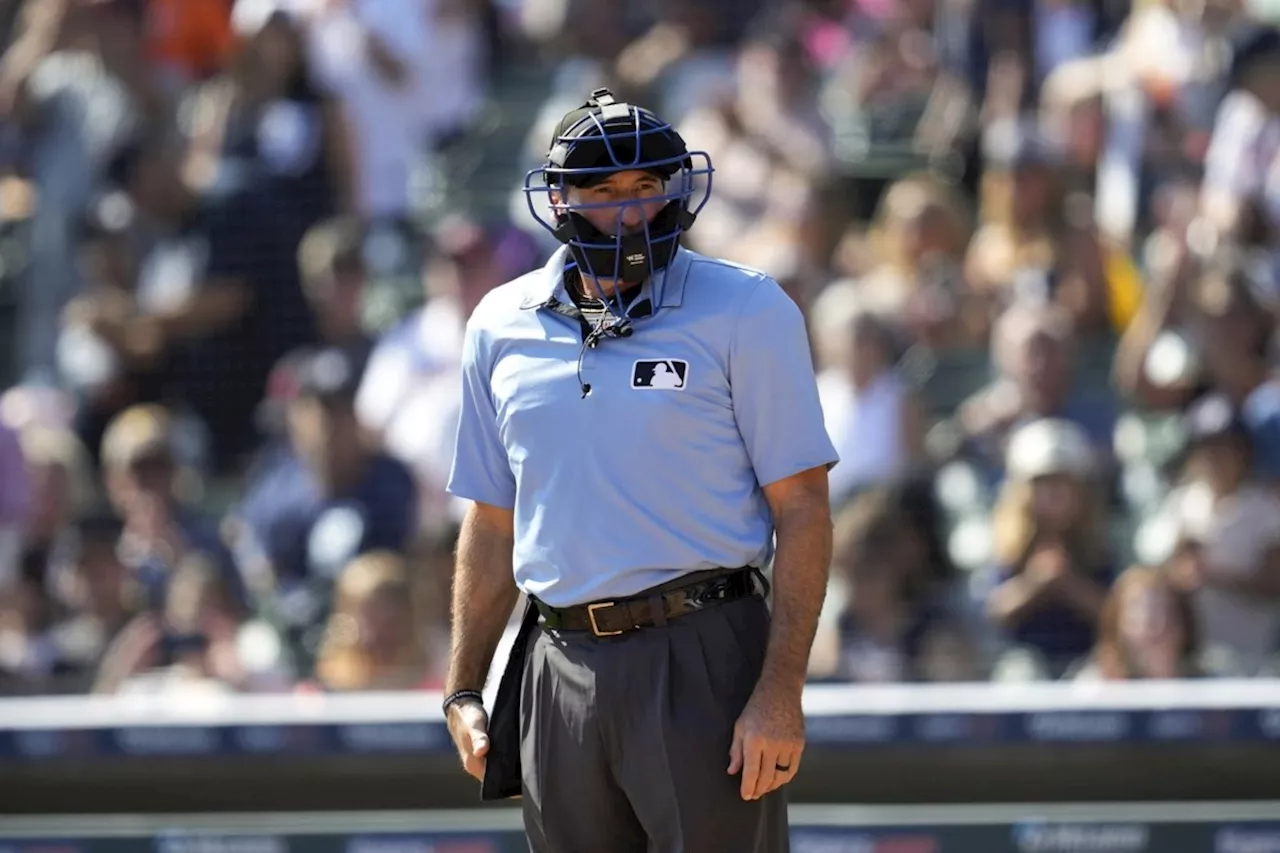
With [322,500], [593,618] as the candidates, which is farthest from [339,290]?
[593,618]

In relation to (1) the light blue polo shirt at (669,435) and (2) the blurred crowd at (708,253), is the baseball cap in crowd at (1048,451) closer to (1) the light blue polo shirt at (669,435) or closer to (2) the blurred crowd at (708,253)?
(2) the blurred crowd at (708,253)

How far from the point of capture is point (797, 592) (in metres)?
3.10

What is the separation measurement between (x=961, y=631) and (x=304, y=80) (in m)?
3.87

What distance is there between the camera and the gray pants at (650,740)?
313 cm

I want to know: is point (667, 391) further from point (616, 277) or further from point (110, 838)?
point (110, 838)

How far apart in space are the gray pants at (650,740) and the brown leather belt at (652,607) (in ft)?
0.05

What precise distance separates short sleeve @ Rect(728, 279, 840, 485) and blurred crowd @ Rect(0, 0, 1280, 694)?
2808 mm

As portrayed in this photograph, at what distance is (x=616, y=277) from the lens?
3.22 m

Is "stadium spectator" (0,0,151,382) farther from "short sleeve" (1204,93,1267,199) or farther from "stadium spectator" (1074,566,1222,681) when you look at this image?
"stadium spectator" (1074,566,1222,681)

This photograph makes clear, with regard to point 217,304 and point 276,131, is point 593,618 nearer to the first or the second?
point 217,304

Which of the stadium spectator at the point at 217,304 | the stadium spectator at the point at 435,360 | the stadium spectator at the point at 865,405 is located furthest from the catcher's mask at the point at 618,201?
the stadium spectator at the point at 217,304

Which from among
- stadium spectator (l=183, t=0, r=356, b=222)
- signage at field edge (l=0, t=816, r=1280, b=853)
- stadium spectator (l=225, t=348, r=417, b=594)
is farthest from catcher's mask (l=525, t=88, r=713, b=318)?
stadium spectator (l=183, t=0, r=356, b=222)

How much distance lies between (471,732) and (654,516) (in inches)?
20.4

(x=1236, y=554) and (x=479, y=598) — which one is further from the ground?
(x=479, y=598)
